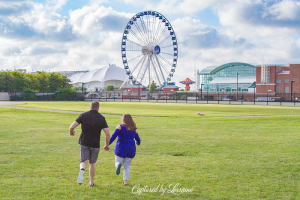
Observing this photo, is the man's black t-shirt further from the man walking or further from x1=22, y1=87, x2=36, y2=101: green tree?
x1=22, y1=87, x2=36, y2=101: green tree

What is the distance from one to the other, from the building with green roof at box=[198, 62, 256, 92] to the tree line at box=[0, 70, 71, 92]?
52524 millimetres

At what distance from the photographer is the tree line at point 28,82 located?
78.9 m

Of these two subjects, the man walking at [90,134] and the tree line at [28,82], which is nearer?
the man walking at [90,134]

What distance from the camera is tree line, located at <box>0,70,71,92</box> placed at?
78938mm

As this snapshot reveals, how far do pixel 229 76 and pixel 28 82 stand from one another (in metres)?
72.9

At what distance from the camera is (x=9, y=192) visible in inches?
223

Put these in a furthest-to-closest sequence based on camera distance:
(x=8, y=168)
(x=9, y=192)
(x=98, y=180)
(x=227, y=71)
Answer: (x=227, y=71) < (x=8, y=168) < (x=98, y=180) < (x=9, y=192)

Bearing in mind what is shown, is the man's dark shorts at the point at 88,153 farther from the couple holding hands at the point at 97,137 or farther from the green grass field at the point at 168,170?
the green grass field at the point at 168,170

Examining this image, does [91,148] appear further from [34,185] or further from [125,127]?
[34,185]

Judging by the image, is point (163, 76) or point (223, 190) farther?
point (163, 76)

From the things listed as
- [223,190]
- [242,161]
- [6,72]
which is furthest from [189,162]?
[6,72]

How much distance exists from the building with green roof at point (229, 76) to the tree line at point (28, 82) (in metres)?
52.5

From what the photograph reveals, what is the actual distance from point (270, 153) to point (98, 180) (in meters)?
5.56

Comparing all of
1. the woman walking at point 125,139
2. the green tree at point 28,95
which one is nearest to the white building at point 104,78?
the green tree at point 28,95
